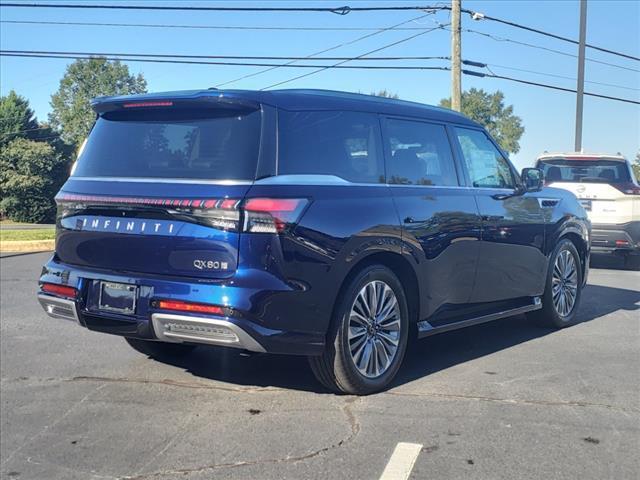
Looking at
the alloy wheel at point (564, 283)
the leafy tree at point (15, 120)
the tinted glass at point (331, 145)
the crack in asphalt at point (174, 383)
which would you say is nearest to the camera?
the tinted glass at point (331, 145)

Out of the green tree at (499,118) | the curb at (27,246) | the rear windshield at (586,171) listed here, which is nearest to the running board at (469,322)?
the rear windshield at (586,171)

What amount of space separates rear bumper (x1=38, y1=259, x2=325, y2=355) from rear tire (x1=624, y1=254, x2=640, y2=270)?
32.4 feet

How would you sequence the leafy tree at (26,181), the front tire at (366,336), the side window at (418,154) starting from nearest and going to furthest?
the front tire at (366,336) < the side window at (418,154) < the leafy tree at (26,181)

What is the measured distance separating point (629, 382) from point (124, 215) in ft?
12.2

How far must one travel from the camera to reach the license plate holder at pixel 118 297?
4.20 metres

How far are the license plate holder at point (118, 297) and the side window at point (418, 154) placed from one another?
191cm

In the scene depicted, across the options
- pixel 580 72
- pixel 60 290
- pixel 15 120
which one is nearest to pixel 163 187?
pixel 60 290

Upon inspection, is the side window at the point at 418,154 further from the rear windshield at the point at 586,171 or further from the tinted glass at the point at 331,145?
the rear windshield at the point at 586,171

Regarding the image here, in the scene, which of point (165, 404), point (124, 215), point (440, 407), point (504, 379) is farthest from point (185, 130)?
point (504, 379)

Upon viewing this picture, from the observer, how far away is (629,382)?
16.3 feet

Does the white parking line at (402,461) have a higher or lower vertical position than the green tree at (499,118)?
lower

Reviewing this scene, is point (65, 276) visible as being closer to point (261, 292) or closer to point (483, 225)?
point (261, 292)

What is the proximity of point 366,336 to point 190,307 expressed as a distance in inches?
49.3

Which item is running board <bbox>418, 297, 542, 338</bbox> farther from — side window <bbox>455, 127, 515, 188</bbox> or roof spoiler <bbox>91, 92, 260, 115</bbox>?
roof spoiler <bbox>91, 92, 260, 115</bbox>
